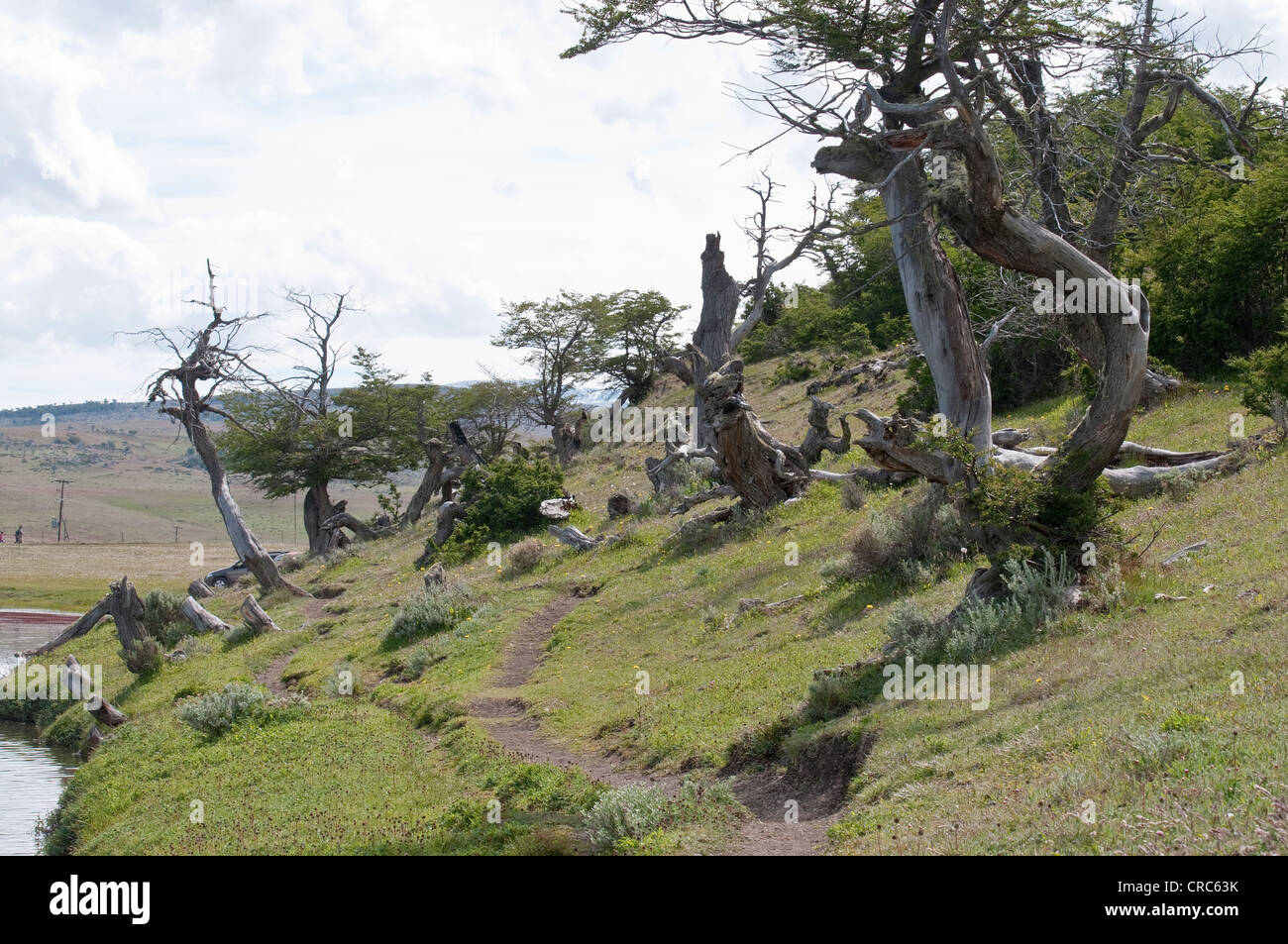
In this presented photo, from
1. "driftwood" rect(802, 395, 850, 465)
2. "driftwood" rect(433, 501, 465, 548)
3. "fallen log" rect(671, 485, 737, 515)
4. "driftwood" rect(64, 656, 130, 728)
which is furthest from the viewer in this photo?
"driftwood" rect(433, 501, 465, 548)

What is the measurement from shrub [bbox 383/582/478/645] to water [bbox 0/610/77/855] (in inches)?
225

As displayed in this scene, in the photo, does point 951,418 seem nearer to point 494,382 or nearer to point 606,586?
point 606,586

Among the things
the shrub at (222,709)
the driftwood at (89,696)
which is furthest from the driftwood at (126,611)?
the shrub at (222,709)

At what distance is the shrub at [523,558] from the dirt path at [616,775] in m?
4.82

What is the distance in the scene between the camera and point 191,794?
504 inches

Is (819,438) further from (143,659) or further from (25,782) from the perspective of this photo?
(25,782)

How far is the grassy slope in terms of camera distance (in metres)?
6.12

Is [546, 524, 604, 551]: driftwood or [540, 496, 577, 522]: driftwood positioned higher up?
[540, 496, 577, 522]: driftwood

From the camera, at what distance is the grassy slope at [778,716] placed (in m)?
6.12

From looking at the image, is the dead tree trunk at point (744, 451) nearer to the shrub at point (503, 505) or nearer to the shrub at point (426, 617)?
the shrub at point (426, 617)
